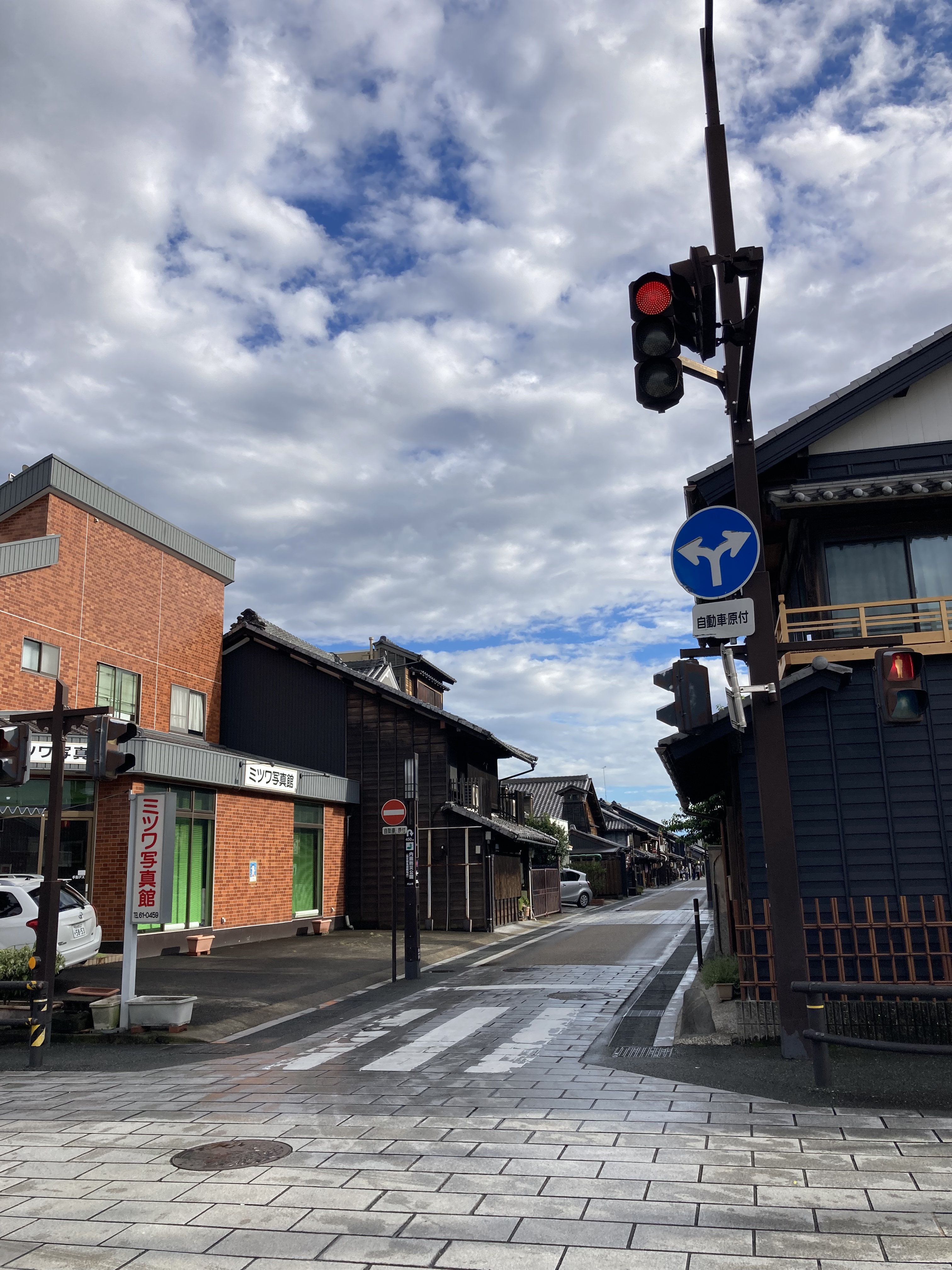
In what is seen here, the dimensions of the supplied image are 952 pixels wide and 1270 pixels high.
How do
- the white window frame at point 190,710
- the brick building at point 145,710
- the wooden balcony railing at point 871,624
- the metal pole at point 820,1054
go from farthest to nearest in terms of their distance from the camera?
the white window frame at point 190,710
the brick building at point 145,710
the wooden balcony railing at point 871,624
the metal pole at point 820,1054

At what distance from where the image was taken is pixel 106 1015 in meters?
11.4

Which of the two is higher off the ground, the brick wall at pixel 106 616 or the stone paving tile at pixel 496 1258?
the brick wall at pixel 106 616

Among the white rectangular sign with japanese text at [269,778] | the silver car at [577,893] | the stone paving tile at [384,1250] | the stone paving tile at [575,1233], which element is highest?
the white rectangular sign with japanese text at [269,778]

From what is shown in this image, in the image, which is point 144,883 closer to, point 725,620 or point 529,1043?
point 529,1043

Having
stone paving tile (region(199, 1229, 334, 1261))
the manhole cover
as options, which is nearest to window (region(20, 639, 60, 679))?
the manhole cover

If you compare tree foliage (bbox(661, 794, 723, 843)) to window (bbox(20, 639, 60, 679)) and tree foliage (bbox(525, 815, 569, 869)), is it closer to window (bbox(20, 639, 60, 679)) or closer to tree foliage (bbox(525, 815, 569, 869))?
tree foliage (bbox(525, 815, 569, 869))

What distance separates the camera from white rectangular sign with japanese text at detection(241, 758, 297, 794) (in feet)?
74.1

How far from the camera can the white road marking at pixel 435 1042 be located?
9.38 metres

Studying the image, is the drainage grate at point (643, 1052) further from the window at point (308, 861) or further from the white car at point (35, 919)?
the window at point (308, 861)

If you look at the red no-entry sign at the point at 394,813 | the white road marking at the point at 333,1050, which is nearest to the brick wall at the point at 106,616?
the red no-entry sign at the point at 394,813

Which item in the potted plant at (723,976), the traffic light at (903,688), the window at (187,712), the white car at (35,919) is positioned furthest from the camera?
the window at (187,712)

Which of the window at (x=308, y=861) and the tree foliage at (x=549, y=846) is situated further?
the tree foliage at (x=549, y=846)

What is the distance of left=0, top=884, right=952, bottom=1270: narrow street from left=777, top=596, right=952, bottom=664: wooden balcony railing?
5.37 m

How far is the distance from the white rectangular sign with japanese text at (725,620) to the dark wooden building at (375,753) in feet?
64.5
